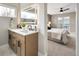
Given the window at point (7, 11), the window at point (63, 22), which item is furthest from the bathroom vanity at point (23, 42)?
the window at point (63, 22)

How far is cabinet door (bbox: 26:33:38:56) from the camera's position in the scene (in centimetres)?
156

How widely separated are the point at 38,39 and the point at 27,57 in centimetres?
44

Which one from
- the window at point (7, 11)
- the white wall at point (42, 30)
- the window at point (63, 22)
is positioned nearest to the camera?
the window at point (7, 11)

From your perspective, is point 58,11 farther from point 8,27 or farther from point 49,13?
point 8,27

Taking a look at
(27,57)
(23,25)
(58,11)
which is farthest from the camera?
(58,11)

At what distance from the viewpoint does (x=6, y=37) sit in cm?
156

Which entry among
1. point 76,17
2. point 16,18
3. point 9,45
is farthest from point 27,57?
point 76,17

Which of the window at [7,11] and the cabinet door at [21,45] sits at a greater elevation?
the window at [7,11]

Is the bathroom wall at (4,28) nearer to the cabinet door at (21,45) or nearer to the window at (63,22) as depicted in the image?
the cabinet door at (21,45)

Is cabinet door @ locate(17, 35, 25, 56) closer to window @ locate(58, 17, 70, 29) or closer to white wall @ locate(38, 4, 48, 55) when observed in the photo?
white wall @ locate(38, 4, 48, 55)

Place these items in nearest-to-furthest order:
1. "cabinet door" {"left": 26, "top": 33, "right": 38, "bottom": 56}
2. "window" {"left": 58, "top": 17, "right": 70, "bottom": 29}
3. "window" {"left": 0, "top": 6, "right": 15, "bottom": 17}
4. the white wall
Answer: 1. "window" {"left": 0, "top": 6, "right": 15, "bottom": 17}
2. "cabinet door" {"left": 26, "top": 33, "right": 38, "bottom": 56}
3. the white wall
4. "window" {"left": 58, "top": 17, "right": 70, "bottom": 29}

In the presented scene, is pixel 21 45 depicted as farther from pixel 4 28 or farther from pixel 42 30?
pixel 42 30

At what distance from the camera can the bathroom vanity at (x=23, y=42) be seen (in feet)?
4.89

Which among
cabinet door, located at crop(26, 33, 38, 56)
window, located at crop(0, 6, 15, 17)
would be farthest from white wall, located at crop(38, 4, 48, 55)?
window, located at crop(0, 6, 15, 17)
